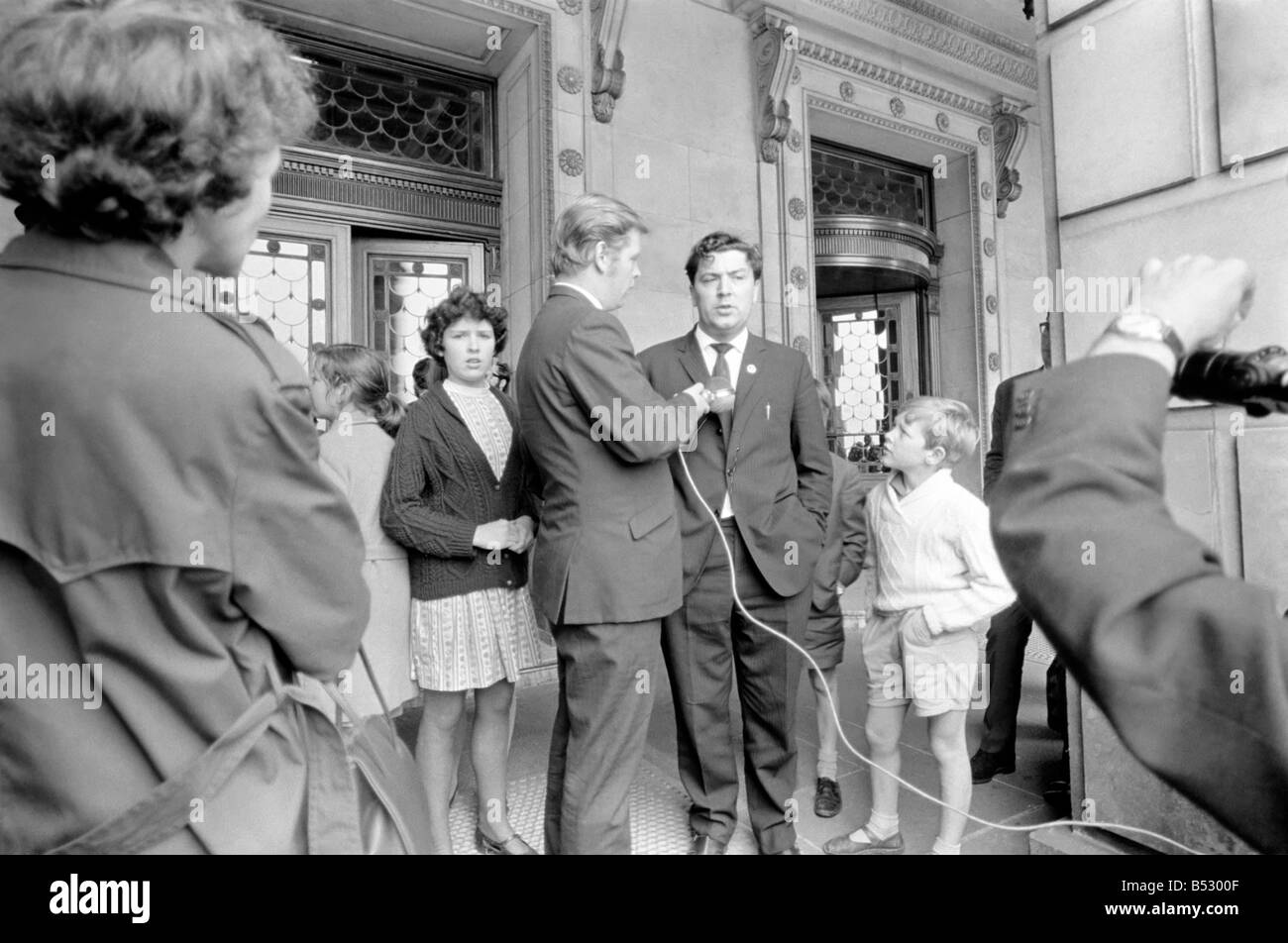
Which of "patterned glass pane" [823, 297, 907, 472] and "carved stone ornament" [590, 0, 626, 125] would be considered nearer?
"carved stone ornament" [590, 0, 626, 125]

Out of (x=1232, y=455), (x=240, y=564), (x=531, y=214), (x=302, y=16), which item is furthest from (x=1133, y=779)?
(x=302, y=16)

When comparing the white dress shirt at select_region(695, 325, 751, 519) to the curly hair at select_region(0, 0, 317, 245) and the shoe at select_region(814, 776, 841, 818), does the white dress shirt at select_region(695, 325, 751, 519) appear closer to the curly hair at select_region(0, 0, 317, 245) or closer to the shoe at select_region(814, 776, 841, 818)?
the shoe at select_region(814, 776, 841, 818)

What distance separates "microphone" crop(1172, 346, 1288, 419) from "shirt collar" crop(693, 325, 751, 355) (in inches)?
77.4

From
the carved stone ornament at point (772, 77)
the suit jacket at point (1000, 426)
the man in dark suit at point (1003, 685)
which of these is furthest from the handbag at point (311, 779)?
the carved stone ornament at point (772, 77)

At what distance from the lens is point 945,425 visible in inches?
91.6

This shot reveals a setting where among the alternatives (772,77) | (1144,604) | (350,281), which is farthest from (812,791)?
(772,77)

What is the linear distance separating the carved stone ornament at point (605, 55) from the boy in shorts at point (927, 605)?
3492mm

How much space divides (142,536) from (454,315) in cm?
190

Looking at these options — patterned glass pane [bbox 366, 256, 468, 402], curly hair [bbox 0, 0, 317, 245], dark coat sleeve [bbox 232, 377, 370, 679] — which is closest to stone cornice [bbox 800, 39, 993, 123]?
patterned glass pane [bbox 366, 256, 468, 402]

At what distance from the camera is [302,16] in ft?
14.7

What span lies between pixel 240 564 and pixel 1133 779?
2252mm

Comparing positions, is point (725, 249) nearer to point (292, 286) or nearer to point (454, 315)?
point (454, 315)

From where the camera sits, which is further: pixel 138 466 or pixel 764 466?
pixel 764 466

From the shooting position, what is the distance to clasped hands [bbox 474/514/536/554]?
2.33 metres
